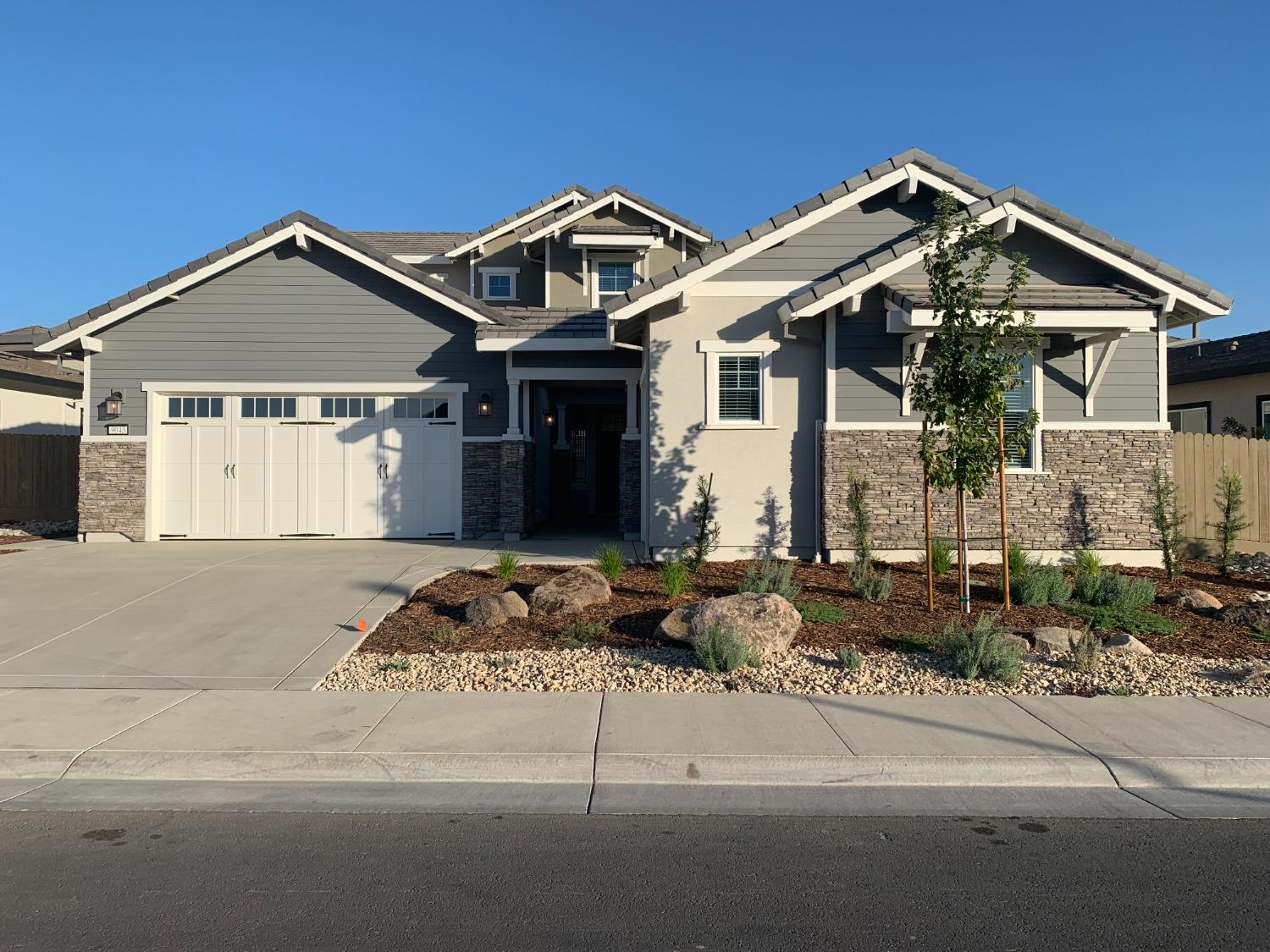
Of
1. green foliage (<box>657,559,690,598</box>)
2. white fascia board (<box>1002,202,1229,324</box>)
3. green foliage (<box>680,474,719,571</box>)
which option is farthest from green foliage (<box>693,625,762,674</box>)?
white fascia board (<box>1002,202,1229,324</box>)

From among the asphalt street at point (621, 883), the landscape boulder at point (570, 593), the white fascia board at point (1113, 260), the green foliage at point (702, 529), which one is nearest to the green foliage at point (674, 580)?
the landscape boulder at point (570, 593)

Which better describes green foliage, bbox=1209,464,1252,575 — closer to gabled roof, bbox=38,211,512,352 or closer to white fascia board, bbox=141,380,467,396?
gabled roof, bbox=38,211,512,352

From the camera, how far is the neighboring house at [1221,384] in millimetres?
20281

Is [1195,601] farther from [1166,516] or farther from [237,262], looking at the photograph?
[237,262]

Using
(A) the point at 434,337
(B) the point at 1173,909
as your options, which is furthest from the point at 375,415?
(B) the point at 1173,909

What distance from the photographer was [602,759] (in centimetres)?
604

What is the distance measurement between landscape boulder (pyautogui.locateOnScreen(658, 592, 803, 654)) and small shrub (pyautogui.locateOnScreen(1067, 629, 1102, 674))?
249 cm

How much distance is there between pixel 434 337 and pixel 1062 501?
35.2 ft

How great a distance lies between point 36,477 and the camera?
2000cm

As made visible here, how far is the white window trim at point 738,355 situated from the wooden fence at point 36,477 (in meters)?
14.8

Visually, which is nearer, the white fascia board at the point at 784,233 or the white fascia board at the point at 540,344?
the white fascia board at the point at 784,233

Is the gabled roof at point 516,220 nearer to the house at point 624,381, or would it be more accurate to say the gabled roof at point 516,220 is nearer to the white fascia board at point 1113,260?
the house at point 624,381

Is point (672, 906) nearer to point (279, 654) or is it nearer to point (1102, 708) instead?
point (1102, 708)

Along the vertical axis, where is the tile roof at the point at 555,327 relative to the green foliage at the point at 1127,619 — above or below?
above
